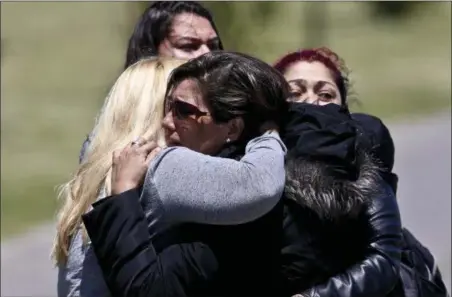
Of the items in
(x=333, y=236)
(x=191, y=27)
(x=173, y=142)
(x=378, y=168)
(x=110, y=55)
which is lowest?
(x=110, y=55)

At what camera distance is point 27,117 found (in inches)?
429

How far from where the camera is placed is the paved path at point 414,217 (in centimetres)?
714

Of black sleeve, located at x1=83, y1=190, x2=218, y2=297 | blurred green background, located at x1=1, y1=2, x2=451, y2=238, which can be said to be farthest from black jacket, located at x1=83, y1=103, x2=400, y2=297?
blurred green background, located at x1=1, y1=2, x2=451, y2=238

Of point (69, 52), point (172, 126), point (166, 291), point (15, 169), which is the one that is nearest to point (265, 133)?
point (172, 126)

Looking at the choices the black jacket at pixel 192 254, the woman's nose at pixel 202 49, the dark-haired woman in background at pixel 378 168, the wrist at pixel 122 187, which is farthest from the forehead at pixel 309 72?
the wrist at pixel 122 187

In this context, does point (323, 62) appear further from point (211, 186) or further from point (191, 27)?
point (211, 186)

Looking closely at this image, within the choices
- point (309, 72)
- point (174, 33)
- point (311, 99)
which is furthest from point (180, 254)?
point (174, 33)

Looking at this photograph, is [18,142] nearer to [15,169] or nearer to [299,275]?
[15,169]

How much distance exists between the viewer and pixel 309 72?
10.0 feet

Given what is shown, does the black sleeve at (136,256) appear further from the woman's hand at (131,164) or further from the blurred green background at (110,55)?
the blurred green background at (110,55)

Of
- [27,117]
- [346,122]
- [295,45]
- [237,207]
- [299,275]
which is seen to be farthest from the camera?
[295,45]

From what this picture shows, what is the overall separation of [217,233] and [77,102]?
29.8 feet

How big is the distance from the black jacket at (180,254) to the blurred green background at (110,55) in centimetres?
680

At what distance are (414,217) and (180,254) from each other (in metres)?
5.93
